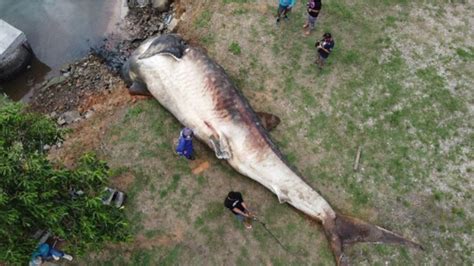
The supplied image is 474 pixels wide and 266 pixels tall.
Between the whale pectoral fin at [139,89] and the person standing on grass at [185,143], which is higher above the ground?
the whale pectoral fin at [139,89]

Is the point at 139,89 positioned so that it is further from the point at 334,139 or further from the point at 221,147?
the point at 334,139

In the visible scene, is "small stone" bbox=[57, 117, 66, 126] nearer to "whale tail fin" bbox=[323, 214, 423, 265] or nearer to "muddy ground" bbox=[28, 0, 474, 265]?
"muddy ground" bbox=[28, 0, 474, 265]

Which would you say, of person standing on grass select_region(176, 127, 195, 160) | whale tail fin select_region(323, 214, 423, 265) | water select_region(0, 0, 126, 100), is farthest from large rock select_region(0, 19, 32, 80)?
whale tail fin select_region(323, 214, 423, 265)

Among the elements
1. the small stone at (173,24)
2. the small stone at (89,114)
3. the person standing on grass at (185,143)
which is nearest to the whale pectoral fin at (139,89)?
the small stone at (89,114)

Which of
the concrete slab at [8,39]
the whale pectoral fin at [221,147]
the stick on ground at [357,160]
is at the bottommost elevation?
the stick on ground at [357,160]

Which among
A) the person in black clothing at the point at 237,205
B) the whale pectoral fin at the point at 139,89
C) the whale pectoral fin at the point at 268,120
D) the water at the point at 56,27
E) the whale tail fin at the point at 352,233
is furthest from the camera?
the water at the point at 56,27

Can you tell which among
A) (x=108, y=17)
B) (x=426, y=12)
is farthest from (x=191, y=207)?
(x=426, y=12)

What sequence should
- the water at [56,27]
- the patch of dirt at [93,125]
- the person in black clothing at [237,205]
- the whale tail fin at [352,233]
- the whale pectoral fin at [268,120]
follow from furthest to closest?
the water at [56,27] < the whale pectoral fin at [268,120] < the patch of dirt at [93,125] < the whale tail fin at [352,233] < the person in black clothing at [237,205]

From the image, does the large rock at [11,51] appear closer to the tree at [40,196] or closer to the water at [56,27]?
the water at [56,27]

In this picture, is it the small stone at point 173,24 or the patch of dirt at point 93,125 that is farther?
the small stone at point 173,24
